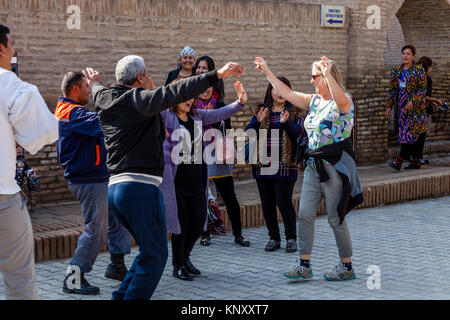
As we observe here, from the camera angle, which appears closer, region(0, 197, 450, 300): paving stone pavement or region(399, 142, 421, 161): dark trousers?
region(0, 197, 450, 300): paving stone pavement

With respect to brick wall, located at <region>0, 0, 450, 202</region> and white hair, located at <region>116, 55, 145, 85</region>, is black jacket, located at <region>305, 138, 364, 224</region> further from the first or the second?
brick wall, located at <region>0, 0, 450, 202</region>

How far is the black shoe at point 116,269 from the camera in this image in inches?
233

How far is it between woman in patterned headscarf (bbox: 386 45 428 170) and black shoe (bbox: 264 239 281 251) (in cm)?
462

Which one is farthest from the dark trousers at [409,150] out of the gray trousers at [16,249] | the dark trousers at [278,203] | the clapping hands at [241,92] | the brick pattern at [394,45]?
the gray trousers at [16,249]

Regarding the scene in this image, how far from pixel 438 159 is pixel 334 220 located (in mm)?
7912

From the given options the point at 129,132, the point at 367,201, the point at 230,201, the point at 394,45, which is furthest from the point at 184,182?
the point at 394,45

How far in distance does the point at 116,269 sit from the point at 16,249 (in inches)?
76.3

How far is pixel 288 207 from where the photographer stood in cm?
708

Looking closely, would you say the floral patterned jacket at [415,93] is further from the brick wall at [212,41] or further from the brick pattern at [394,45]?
the brick pattern at [394,45]

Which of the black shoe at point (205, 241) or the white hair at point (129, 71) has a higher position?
the white hair at point (129, 71)

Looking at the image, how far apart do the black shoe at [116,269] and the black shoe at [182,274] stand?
0.41m

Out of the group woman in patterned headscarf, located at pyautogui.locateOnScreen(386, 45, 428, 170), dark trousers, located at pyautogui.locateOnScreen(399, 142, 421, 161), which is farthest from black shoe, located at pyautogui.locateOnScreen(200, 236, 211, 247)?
dark trousers, located at pyautogui.locateOnScreen(399, 142, 421, 161)

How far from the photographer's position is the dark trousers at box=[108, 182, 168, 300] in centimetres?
470
